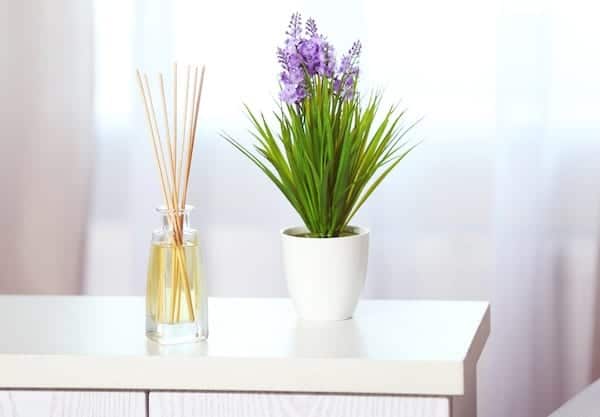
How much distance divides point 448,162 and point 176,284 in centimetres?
112

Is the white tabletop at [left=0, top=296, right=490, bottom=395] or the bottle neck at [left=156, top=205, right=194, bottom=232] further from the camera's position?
the bottle neck at [left=156, top=205, right=194, bottom=232]

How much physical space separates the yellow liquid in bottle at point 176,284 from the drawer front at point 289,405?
10 cm

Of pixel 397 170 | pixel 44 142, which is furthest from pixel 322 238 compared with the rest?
pixel 44 142

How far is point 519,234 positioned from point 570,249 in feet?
0.34

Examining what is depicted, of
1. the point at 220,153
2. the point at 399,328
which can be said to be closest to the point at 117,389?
the point at 399,328

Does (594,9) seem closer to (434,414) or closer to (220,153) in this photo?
(220,153)

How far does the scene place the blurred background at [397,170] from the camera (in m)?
2.23

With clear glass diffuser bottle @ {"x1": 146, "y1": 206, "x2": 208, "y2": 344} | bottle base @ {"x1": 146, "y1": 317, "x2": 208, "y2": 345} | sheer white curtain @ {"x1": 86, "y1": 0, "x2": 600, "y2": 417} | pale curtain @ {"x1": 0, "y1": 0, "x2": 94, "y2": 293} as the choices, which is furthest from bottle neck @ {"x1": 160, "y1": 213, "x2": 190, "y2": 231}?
pale curtain @ {"x1": 0, "y1": 0, "x2": 94, "y2": 293}

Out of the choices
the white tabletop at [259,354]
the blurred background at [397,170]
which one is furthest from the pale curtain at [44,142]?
the white tabletop at [259,354]

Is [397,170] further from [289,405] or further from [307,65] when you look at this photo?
[289,405]

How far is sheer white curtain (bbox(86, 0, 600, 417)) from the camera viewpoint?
87.4 inches

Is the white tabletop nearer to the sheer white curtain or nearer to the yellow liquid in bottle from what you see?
the yellow liquid in bottle

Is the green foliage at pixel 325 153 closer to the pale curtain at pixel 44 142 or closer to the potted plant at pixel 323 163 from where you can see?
the potted plant at pixel 323 163

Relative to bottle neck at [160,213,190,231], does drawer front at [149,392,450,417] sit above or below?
below
